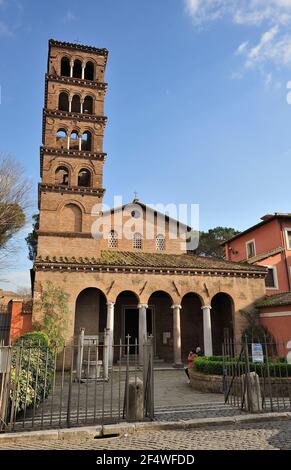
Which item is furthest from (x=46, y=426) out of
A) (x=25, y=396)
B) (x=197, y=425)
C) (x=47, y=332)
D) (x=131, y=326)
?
(x=131, y=326)

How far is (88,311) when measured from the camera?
19.7 metres

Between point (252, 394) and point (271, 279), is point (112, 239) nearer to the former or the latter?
point (271, 279)

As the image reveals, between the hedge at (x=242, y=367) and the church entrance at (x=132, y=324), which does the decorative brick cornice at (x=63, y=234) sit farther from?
the hedge at (x=242, y=367)

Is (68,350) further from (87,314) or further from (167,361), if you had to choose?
(167,361)

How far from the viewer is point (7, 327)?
1820 cm

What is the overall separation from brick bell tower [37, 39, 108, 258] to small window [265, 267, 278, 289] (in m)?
12.1

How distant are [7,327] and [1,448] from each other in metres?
13.1

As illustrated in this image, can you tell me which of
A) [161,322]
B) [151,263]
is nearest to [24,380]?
[151,263]

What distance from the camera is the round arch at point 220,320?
2217cm

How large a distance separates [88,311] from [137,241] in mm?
7034

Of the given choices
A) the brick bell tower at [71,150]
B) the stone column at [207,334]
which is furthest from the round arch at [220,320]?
the brick bell tower at [71,150]

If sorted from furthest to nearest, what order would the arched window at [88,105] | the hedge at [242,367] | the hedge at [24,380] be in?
the arched window at [88,105] < the hedge at [242,367] < the hedge at [24,380]

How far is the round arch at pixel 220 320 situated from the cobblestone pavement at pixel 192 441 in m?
15.1

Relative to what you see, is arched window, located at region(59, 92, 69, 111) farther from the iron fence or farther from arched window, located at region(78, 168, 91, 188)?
the iron fence
